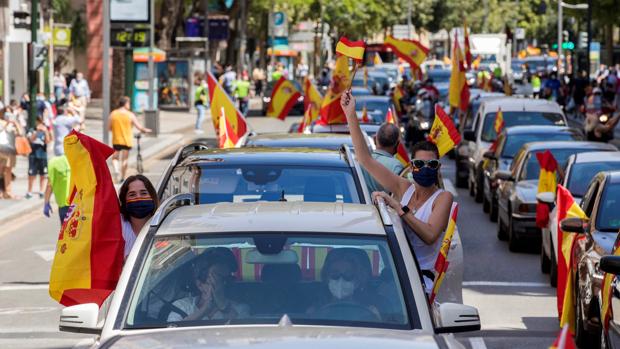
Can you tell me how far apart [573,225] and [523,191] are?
273 inches

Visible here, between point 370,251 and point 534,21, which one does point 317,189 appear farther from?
point 534,21

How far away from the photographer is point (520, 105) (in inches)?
1110

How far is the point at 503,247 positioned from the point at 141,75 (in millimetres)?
36911

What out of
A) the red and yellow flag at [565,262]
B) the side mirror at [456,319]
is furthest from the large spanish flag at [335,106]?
the side mirror at [456,319]

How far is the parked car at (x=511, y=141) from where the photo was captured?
910 inches

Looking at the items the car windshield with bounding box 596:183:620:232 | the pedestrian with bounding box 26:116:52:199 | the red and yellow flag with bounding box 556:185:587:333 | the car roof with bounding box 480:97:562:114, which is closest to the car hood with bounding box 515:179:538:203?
the red and yellow flag with bounding box 556:185:587:333

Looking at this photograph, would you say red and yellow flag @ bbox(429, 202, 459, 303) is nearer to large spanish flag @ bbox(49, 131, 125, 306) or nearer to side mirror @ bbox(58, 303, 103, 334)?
large spanish flag @ bbox(49, 131, 125, 306)

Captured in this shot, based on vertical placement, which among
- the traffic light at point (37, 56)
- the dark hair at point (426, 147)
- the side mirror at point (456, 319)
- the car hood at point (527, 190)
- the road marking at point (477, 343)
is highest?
the dark hair at point (426, 147)

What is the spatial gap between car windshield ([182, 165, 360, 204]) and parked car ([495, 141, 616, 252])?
831 centimetres

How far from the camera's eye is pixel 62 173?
56.9 feet

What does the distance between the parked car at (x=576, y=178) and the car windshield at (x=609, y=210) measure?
8.93 ft

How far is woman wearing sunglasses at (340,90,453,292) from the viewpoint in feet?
29.6

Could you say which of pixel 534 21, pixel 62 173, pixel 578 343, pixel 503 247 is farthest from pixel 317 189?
pixel 534 21

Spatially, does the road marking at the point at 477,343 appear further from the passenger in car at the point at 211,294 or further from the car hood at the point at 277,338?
the car hood at the point at 277,338
